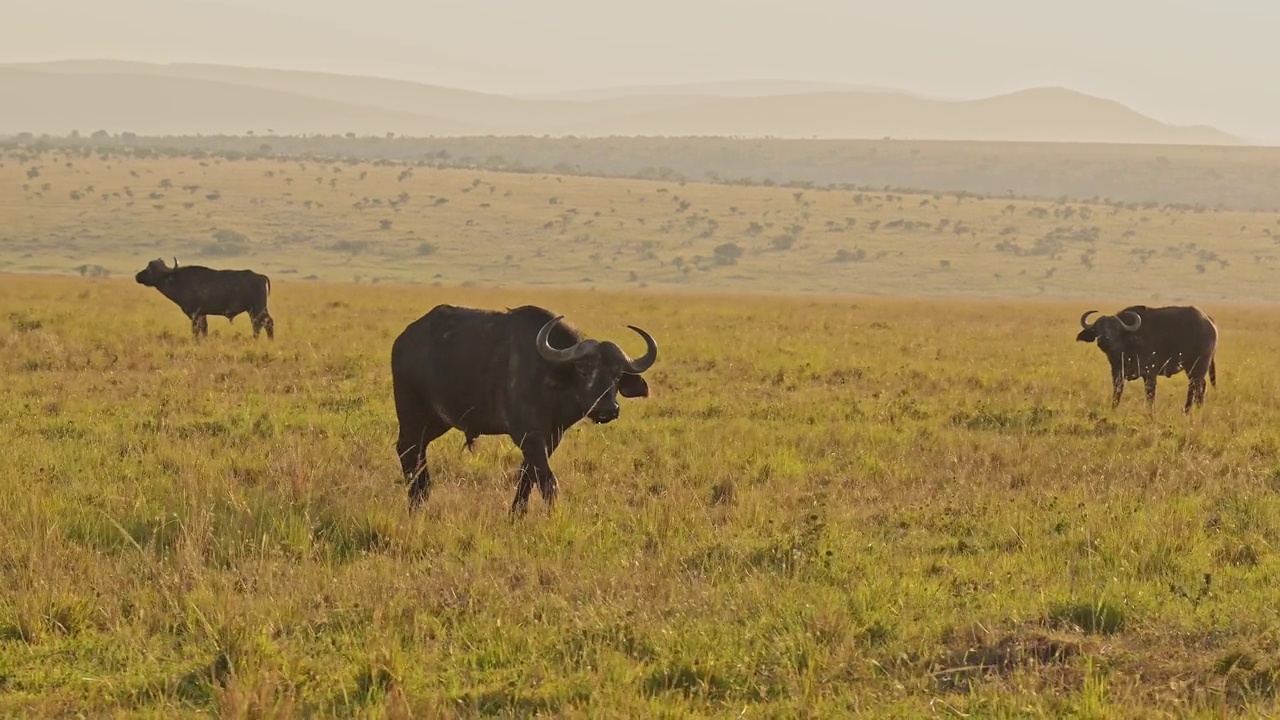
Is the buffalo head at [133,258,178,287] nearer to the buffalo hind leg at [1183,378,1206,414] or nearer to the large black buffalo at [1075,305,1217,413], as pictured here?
the large black buffalo at [1075,305,1217,413]

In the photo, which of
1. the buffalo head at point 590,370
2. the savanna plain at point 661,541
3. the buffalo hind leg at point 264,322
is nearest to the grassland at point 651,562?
the savanna plain at point 661,541

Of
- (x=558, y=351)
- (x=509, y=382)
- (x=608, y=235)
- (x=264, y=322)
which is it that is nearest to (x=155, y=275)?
(x=264, y=322)

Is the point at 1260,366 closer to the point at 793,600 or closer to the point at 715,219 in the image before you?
the point at 793,600

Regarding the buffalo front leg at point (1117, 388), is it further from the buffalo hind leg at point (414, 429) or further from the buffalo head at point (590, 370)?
the buffalo hind leg at point (414, 429)

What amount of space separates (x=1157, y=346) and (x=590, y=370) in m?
10.1

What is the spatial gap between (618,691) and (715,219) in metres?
89.5

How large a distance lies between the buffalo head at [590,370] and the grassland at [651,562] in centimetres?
76

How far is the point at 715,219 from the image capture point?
94.4 meters

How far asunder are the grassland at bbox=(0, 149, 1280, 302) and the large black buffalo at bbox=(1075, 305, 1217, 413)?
50.7 m

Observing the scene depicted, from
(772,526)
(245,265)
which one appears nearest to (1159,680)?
(772,526)

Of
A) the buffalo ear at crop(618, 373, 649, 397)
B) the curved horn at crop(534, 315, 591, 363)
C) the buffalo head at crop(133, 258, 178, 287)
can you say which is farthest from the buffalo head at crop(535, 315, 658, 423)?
the buffalo head at crop(133, 258, 178, 287)

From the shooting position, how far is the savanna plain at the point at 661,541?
6062 millimetres

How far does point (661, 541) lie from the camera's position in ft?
28.2

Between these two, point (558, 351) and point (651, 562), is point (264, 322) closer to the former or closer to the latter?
point (558, 351)
